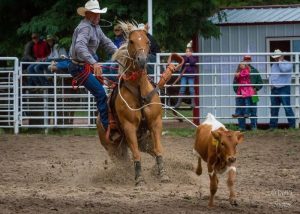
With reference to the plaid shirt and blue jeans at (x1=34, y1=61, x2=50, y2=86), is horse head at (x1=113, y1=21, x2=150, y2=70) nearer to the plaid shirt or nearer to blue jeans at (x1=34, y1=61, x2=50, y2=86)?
the plaid shirt

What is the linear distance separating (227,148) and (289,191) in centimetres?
170

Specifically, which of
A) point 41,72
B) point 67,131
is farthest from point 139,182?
point 41,72

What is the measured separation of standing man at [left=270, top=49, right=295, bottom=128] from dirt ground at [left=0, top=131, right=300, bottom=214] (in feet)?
7.36

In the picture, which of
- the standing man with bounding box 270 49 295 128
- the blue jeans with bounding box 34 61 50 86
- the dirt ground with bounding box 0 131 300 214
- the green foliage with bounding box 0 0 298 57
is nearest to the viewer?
the dirt ground with bounding box 0 131 300 214

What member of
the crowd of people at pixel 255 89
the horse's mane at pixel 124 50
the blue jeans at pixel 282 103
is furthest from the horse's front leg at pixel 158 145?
the blue jeans at pixel 282 103

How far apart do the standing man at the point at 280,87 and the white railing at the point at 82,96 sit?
0.15 m

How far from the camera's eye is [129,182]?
33.0 ft

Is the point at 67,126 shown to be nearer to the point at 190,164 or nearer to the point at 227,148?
the point at 190,164

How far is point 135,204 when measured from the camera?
8273 mm

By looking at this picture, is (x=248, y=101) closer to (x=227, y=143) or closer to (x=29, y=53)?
(x=29, y=53)

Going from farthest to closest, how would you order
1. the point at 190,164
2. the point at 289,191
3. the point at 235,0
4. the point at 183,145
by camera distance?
1. the point at 235,0
2. the point at 183,145
3. the point at 190,164
4. the point at 289,191

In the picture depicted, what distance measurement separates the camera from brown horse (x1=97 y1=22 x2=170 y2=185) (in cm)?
981

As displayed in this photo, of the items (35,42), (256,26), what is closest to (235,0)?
(256,26)

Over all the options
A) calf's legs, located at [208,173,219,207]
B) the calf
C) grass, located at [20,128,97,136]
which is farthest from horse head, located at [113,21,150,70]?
grass, located at [20,128,97,136]
